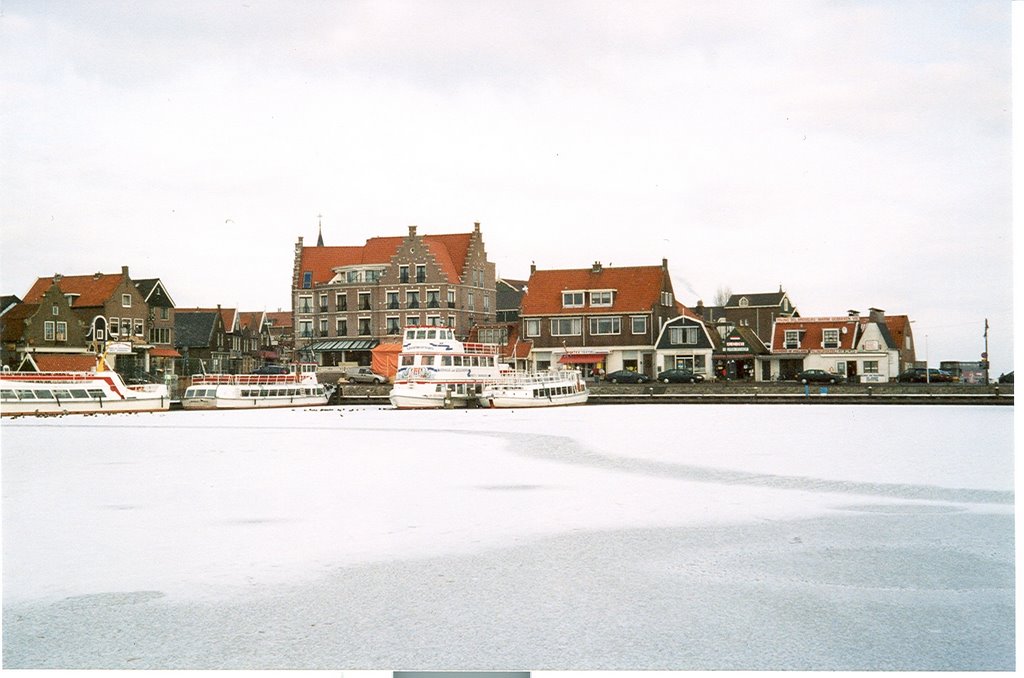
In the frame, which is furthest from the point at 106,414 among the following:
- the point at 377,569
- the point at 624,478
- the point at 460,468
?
the point at 377,569

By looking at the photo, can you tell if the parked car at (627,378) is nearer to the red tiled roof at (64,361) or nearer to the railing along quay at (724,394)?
the railing along quay at (724,394)

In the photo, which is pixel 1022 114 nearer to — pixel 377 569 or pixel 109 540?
pixel 377 569

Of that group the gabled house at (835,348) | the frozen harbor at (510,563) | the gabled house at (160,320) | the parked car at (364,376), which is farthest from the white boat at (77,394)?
the parked car at (364,376)

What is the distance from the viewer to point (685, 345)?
31.4 m

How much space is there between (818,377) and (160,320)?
17498mm

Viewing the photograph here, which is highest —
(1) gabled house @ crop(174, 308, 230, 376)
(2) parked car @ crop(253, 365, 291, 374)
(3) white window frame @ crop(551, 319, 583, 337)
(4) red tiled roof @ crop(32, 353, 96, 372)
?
(3) white window frame @ crop(551, 319, 583, 337)

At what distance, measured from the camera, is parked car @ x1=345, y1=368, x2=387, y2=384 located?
2770cm

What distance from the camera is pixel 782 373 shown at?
23.6 meters

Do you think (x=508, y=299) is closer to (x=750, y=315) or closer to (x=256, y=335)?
(x=750, y=315)

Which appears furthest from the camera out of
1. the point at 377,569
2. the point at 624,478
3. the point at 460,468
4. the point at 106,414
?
the point at 106,414

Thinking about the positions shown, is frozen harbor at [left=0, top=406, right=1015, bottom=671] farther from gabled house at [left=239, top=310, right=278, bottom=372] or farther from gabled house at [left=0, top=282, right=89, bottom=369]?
gabled house at [left=239, top=310, right=278, bottom=372]

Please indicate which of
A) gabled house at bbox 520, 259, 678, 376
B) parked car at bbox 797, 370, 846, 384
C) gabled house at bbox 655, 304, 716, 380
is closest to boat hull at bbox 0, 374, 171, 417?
parked car at bbox 797, 370, 846, 384

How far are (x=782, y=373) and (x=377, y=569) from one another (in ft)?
65.7

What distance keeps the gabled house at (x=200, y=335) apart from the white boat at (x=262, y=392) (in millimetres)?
6343
